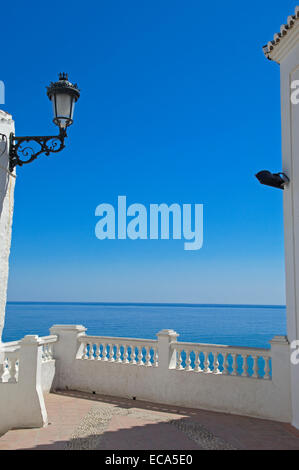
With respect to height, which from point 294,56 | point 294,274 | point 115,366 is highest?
point 294,56

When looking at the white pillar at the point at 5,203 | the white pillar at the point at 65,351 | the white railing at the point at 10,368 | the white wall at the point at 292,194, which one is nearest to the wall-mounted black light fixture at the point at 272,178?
the white wall at the point at 292,194

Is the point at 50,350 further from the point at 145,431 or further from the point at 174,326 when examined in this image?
the point at 174,326

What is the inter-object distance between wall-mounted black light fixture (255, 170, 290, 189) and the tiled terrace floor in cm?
432

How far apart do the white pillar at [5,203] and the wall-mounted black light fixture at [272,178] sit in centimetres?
464

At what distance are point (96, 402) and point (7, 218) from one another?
432cm

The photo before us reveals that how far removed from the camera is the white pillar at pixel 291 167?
680cm

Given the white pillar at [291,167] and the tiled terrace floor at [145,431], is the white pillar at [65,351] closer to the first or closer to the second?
the tiled terrace floor at [145,431]

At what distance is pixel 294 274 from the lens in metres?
6.90

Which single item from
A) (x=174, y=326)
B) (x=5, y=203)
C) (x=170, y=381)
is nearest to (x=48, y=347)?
(x=170, y=381)

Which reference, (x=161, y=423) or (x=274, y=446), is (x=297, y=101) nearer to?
(x=274, y=446)

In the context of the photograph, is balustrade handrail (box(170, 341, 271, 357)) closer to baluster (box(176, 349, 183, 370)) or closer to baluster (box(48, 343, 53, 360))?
baluster (box(176, 349, 183, 370))

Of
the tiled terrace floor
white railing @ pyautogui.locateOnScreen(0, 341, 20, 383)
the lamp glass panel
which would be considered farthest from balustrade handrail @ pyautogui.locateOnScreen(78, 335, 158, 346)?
the lamp glass panel

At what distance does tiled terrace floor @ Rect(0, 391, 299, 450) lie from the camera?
5.73 m
